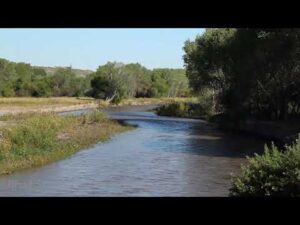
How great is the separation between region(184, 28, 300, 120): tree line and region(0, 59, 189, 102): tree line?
4037 cm

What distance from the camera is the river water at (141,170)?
18.1 m

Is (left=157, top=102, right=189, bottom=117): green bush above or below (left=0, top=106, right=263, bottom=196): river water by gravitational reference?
above

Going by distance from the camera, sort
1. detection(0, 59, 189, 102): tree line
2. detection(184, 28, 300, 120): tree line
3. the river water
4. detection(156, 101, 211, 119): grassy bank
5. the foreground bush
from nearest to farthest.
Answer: the foreground bush → the river water → detection(184, 28, 300, 120): tree line → detection(156, 101, 211, 119): grassy bank → detection(0, 59, 189, 102): tree line

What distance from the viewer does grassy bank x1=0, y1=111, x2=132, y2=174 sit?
2335cm

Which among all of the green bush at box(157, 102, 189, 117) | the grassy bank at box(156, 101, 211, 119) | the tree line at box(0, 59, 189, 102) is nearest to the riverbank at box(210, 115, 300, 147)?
the grassy bank at box(156, 101, 211, 119)

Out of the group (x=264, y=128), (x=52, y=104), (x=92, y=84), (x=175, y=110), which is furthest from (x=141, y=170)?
(x=92, y=84)

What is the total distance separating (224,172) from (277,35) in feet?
47.0

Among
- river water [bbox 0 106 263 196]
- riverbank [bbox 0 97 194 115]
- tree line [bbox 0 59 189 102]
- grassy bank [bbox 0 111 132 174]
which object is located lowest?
river water [bbox 0 106 263 196]

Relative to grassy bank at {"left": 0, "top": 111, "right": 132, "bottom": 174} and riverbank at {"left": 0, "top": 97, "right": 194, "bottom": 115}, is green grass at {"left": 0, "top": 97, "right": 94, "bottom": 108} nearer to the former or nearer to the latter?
riverbank at {"left": 0, "top": 97, "right": 194, "bottom": 115}

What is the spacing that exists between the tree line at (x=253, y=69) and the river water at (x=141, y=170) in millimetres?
4923

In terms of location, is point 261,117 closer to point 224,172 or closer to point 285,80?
point 285,80

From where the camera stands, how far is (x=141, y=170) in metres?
22.8

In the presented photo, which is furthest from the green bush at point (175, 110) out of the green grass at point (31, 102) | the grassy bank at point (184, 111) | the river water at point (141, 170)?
the river water at point (141, 170)

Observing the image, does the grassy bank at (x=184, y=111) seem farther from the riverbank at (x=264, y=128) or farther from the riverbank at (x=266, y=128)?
the riverbank at (x=266, y=128)
